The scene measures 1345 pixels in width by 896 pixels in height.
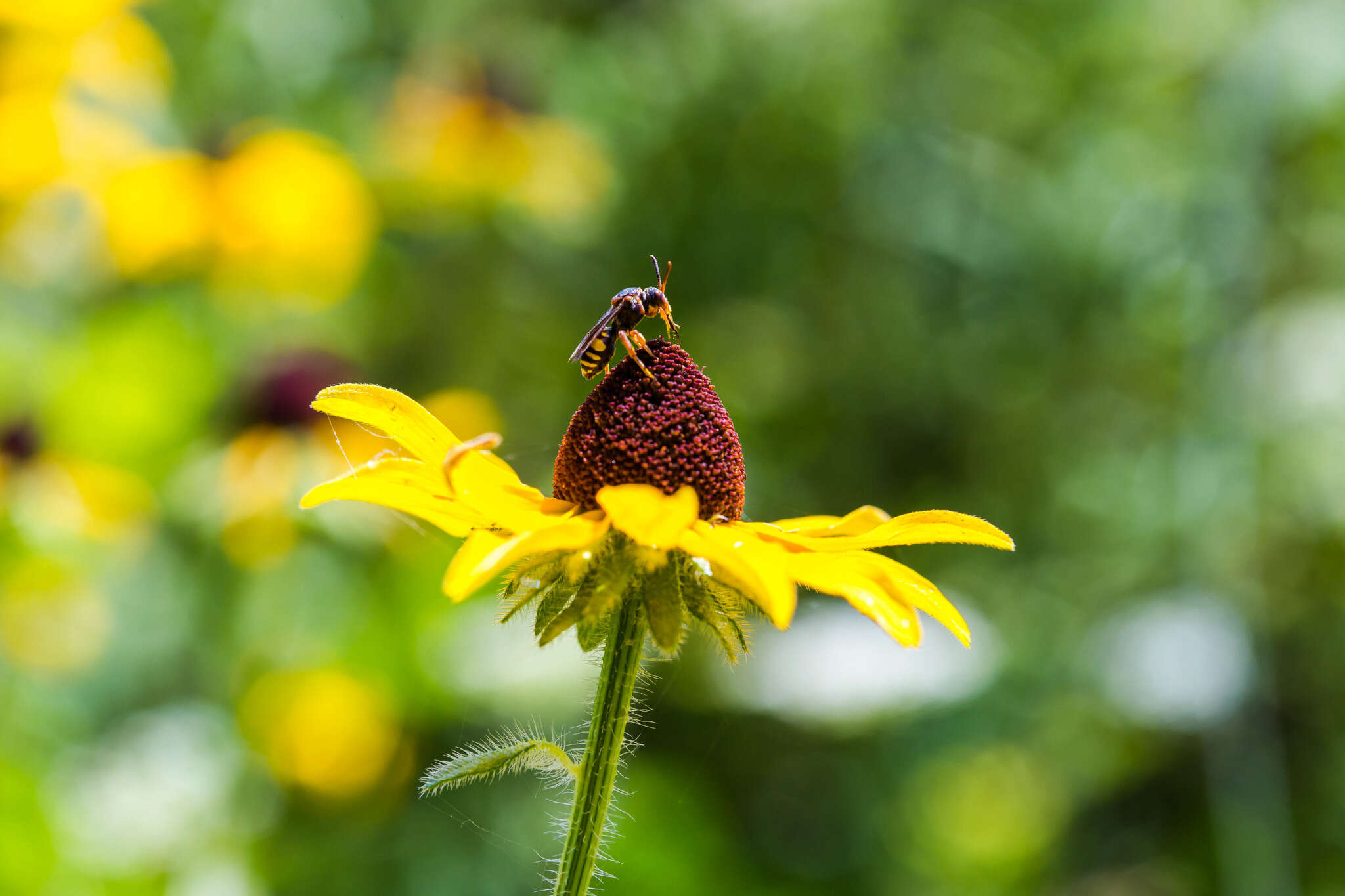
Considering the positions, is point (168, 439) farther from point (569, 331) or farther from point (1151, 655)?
point (1151, 655)

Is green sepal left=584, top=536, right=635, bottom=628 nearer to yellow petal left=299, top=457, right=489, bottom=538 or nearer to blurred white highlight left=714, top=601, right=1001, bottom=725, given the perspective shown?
yellow petal left=299, top=457, right=489, bottom=538

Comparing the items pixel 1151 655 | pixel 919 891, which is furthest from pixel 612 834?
pixel 1151 655

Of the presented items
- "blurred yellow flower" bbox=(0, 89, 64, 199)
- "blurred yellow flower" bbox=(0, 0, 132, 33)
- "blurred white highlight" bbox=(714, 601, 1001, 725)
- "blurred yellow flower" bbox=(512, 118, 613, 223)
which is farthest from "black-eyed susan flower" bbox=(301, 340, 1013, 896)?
"blurred yellow flower" bbox=(0, 0, 132, 33)

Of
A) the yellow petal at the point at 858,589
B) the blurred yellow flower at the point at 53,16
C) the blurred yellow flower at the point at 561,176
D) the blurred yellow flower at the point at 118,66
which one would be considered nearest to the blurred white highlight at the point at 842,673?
the yellow petal at the point at 858,589

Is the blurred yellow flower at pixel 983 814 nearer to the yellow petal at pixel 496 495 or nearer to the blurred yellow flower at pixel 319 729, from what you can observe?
the blurred yellow flower at pixel 319 729

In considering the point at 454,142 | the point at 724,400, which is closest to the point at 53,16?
the point at 454,142

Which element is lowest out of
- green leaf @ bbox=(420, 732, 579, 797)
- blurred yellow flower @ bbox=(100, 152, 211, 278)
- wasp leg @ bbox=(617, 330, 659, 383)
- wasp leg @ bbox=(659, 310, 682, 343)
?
green leaf @ bbox=(420, 732, 579, 797)
